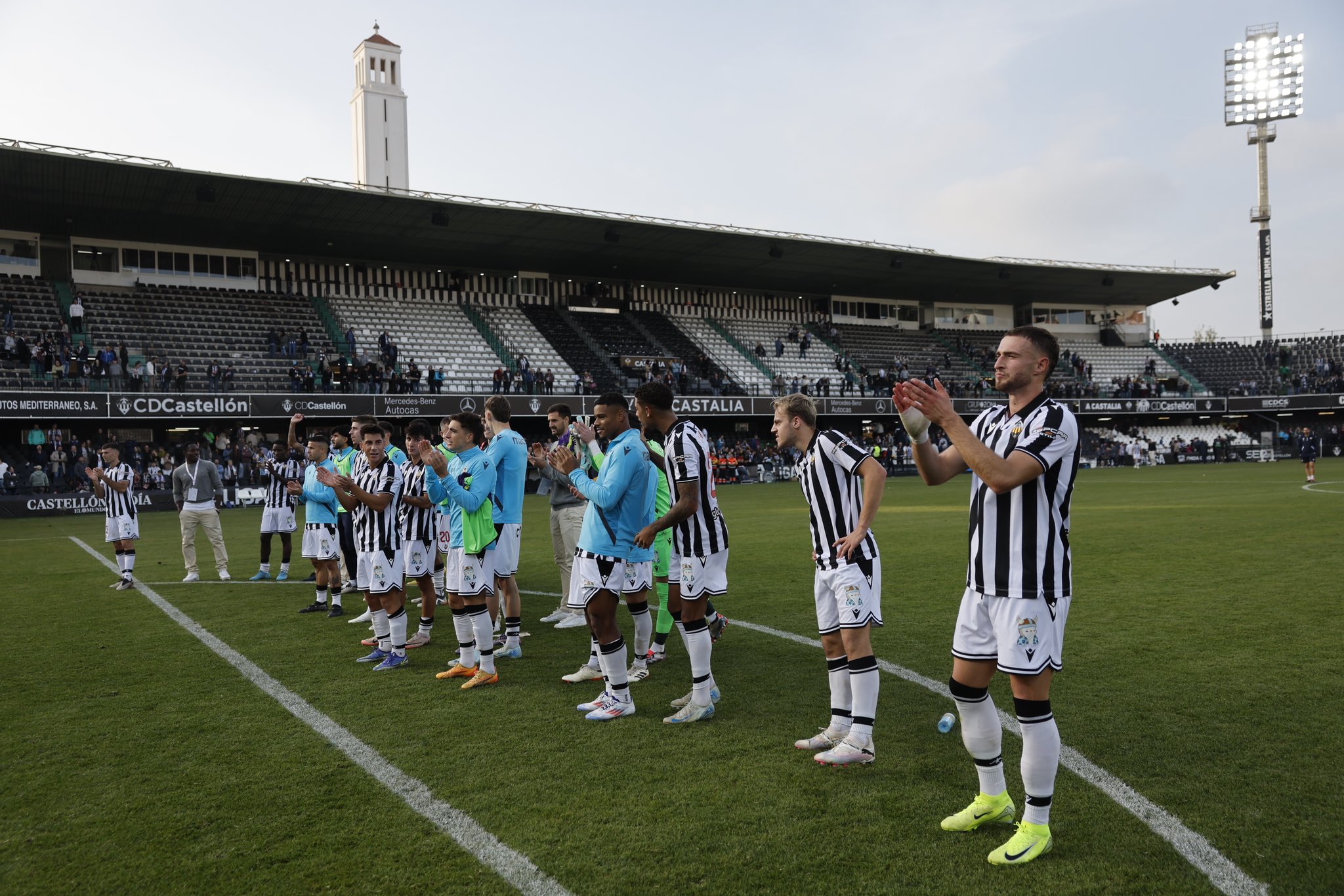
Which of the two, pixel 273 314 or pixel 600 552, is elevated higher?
pixel 273 314

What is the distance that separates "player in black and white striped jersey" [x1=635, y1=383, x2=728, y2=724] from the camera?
533cm

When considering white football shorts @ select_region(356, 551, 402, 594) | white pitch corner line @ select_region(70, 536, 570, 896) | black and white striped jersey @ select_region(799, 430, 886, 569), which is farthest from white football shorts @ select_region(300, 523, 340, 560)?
black and white striped jersey @ select_region(799, 430, 886, 569)

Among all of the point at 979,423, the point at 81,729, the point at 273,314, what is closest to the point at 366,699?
the point at 81,729

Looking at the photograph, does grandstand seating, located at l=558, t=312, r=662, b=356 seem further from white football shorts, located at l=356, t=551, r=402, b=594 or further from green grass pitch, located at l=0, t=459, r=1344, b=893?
white football shorts, located at l=356, t=551, r=402, b=594

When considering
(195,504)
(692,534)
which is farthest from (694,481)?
(195,504)

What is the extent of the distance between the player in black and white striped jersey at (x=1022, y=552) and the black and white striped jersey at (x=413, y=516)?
4.68 metres

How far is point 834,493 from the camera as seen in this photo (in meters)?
4.80

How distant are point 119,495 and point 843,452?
11.3 meters

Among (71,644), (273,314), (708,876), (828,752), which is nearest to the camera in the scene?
(708,876)

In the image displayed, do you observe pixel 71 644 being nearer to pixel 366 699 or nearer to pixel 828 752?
pixel 366 699

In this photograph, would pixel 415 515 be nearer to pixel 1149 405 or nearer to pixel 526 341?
pixel 526 341

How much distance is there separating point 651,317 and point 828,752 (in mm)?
42340

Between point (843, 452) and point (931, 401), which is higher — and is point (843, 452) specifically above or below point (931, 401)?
below

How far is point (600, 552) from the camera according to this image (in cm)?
551
